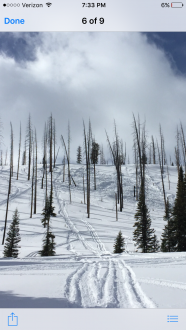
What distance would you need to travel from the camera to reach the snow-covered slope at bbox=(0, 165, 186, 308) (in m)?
3.11

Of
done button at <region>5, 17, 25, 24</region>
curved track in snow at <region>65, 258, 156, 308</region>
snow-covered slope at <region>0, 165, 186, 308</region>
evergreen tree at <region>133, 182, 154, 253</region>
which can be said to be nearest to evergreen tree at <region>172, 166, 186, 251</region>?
evergreen tree at <region>133, 182, 154, 253</region>

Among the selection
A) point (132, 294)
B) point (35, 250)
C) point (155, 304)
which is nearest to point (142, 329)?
point (155, 304)

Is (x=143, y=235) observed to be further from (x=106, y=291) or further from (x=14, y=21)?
(x=14, y=21)

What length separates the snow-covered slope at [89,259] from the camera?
10.2 feet

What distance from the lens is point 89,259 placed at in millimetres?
7648

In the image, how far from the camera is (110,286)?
12.4 feet

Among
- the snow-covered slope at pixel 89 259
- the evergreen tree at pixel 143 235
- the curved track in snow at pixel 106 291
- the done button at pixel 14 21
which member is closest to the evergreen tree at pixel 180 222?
the evergreen tree at pixel 143 235

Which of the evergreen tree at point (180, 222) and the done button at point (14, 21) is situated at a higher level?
the done button at point (14, 21)

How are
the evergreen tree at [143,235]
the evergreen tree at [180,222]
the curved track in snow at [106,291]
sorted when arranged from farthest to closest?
the evergreen tree at [143,235] → the evergreen tree at [180,222] → the curved track in snow at [106,291]

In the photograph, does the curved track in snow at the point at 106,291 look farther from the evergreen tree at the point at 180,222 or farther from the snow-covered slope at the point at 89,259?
the evergreen tree at the point at 180,222

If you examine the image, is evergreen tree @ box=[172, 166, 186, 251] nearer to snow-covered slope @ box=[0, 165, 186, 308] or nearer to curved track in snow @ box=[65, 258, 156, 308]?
snow-covered slope @ box=[0, 165, 186, 308]

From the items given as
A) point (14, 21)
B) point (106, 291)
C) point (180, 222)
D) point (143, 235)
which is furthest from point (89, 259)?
point (180, 222)

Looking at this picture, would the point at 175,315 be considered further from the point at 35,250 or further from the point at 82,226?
the point at 82,226

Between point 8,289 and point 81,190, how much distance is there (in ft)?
108
